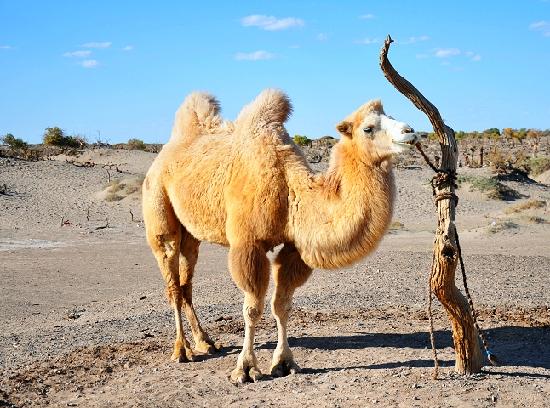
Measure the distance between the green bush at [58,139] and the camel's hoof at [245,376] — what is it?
43886mm

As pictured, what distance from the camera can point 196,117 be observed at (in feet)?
30.0

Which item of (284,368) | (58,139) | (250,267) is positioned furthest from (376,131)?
(58,139)

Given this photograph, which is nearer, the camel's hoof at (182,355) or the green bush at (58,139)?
the camel's hoof at (182,355)

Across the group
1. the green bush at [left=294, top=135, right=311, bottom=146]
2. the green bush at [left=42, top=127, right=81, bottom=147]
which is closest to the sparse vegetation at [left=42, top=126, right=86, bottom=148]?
the green bush at [left=42, top=127, right=81, bottom=147]

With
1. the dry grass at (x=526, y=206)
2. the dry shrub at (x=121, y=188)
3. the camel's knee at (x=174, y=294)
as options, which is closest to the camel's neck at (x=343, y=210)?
the camel's knee at (x=174, y=294)

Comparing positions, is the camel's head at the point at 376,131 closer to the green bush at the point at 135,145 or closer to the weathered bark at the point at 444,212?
the weathered bark at the point at 444,212

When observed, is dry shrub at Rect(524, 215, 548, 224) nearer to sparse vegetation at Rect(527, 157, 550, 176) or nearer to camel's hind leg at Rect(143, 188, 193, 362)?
sparse vegetation at Rect(527, 157, 550, 176)

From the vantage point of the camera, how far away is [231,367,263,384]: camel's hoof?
23.5 feet

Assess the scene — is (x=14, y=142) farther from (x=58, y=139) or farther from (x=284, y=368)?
(x=284, y=368)

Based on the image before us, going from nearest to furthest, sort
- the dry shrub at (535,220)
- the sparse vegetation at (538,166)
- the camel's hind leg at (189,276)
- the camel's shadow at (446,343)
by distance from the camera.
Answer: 1. the camel's shadow at (446,343)
2. the camel's hind leg at (189,276)
3. the dry shrub at (535,220)
4. the sparse vegetation at (538,166)

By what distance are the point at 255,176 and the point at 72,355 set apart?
3230 millimetres

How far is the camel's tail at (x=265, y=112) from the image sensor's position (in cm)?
784

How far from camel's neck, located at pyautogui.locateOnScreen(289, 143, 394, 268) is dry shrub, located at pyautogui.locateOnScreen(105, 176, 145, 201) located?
81.1 feet

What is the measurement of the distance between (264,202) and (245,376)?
1653 millimetres
